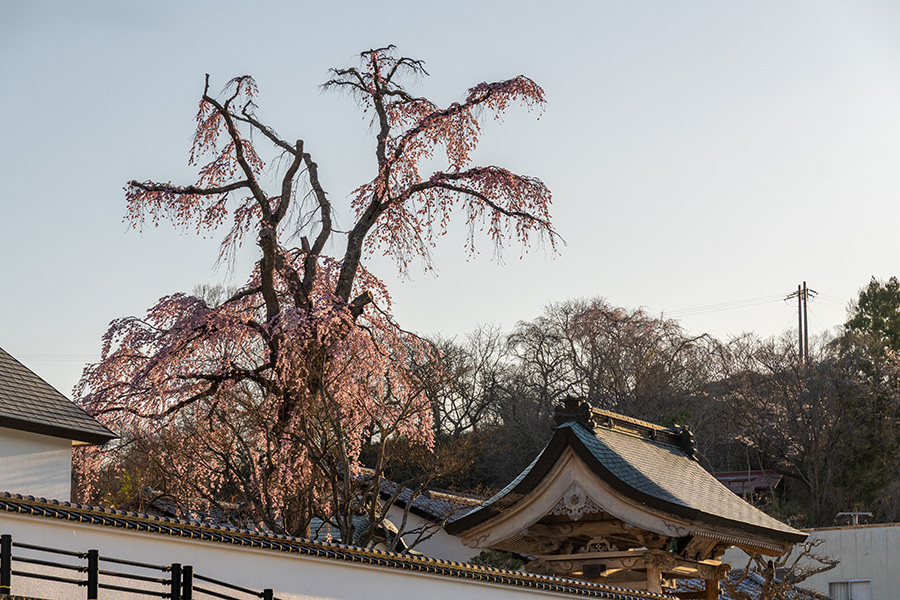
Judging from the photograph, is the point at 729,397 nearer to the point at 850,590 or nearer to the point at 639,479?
the point at 850,590

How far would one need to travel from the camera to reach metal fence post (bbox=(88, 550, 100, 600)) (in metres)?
6.84

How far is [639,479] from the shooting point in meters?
12.6

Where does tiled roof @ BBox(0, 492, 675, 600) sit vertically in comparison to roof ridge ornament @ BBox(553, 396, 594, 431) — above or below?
below

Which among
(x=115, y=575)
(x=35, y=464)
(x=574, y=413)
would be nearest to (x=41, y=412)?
(x=35, y=464)

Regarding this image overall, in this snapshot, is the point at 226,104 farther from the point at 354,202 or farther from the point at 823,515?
the point at 823,515

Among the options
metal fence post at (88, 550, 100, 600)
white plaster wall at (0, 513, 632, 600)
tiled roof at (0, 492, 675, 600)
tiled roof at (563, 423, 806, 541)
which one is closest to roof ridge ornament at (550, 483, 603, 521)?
tiled roof at (563, 423, 806, 541)

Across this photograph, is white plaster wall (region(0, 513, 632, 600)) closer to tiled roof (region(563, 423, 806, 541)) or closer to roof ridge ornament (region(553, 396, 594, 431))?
tiled roof (region(563, 423, 806, 541))

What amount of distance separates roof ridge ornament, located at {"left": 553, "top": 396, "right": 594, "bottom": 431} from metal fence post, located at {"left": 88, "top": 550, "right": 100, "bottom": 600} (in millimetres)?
7429

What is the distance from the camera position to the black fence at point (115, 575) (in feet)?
22.3

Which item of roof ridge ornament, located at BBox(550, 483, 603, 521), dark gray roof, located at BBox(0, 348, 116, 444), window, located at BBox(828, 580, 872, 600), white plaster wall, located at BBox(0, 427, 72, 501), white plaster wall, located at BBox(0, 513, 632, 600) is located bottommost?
window, located at BBox(828, 580, 872, 600)

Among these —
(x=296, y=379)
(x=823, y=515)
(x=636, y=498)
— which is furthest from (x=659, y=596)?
(x=823, y=515)

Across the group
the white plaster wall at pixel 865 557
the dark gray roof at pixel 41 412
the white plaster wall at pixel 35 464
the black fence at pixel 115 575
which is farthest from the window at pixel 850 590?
the black fence at pixel 115 575

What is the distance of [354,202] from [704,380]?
28281 millimetres

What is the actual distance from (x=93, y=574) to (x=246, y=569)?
1.69 m
